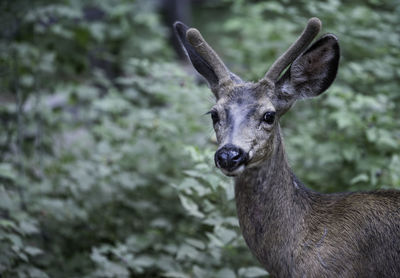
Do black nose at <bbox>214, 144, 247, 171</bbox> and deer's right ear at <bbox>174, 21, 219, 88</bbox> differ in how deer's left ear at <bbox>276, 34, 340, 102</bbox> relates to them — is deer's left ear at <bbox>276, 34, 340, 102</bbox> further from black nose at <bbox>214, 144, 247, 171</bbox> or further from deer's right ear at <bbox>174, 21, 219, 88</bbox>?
black nose at <bbox>214, 144, 247, 171</bbox>

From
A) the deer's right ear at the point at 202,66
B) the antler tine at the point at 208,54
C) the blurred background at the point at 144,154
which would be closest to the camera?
the antler tine at the point at 208,54

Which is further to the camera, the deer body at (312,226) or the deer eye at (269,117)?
the deer eye at (269,117)

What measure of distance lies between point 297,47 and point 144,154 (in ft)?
8.29

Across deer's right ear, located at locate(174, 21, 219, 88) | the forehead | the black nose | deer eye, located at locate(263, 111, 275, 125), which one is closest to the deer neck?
deer eye, located at locate(263, 111, 275, 125)

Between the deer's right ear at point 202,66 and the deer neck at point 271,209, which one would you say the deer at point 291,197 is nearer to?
the deer neck at point 271,209

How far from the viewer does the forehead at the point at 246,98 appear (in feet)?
9.98

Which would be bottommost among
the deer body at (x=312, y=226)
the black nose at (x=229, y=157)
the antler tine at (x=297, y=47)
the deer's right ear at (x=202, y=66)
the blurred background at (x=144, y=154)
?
the blurred background at (x=144, y=154)

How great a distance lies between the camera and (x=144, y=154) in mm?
5195

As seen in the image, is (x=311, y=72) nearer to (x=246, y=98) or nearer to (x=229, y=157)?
(x=246, y=98)

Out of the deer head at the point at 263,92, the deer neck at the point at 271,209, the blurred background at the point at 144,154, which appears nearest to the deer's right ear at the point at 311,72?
the deer head at the point at 263,92

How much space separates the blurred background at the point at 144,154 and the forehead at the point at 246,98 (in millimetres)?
623

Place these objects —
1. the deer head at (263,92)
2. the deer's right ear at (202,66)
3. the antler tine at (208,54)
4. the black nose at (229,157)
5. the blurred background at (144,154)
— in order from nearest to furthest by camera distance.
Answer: the black nose at (229,157)
the deer head at (263,92)
the antler tine at (208,54)
the deer's right ear at (202,66)
the blurred background at (144,154)

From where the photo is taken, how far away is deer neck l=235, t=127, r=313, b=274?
3.05 metres

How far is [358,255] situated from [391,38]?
2891 millimetres
